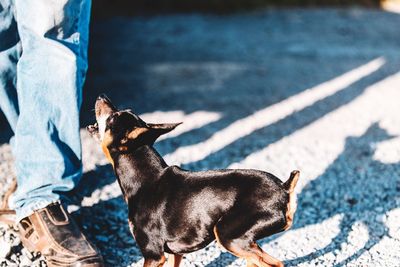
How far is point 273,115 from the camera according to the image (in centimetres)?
565

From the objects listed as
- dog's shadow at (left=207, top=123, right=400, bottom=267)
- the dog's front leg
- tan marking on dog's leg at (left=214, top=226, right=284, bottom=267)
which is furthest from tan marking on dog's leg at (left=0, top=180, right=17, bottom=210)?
tan marking on dog's leg at (left=214, top=226, right=284, bottom=267)

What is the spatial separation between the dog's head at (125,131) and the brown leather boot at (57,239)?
53 cm

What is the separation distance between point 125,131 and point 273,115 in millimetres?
3211

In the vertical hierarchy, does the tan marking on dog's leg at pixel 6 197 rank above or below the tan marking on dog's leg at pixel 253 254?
below

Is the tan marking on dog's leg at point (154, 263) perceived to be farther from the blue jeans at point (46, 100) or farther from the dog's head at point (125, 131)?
the blue jeans at point (46, 100)

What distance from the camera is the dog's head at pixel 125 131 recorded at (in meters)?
2.61

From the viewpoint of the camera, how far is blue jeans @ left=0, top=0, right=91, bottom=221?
2906mm

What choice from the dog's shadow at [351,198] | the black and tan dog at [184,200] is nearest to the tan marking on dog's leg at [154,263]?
the black and tan dog at [184,200]

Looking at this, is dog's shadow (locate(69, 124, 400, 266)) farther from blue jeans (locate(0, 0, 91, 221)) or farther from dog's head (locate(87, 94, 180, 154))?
dog's head (locate(87, 94, 180, 154))

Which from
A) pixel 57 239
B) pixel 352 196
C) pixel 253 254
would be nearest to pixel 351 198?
pixel 352 196

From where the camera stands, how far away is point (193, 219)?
101 inches

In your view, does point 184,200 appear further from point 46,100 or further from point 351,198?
point 351,198

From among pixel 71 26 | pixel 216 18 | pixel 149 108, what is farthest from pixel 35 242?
pixel 216 18

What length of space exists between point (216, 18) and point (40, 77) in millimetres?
8061
